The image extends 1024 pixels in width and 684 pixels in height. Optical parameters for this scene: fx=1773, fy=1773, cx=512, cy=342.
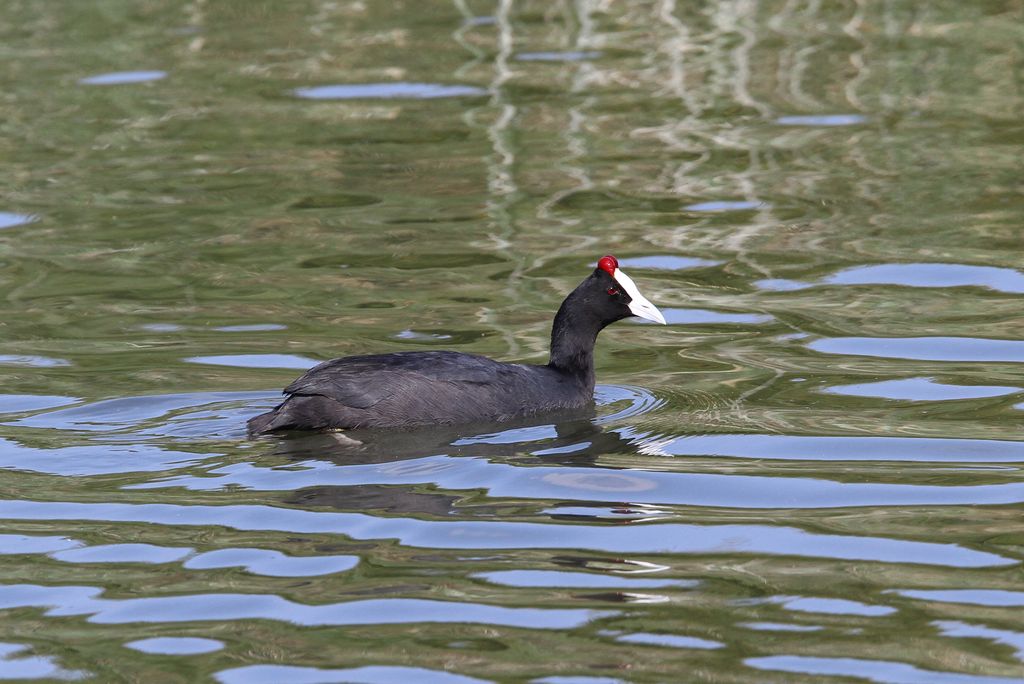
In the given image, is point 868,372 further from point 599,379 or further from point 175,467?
point 175,467

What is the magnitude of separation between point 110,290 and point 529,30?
8683mm

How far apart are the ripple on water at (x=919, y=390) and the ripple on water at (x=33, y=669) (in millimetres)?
4576

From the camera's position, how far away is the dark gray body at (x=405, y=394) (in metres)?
8.11

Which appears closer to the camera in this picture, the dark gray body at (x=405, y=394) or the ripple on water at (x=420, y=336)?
the dark gray body at (x=405, y=394)

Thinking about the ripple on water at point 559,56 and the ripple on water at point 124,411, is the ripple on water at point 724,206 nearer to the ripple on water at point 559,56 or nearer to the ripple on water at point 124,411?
the ripple on water at point 559,56

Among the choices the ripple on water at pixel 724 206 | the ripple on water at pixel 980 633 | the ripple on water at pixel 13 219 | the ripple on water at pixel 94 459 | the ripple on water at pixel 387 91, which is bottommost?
the ripple on water at pixel 980 633

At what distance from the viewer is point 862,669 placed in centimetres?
542

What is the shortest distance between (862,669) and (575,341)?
4000mm

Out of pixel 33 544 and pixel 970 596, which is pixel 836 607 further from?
pixel 33 544

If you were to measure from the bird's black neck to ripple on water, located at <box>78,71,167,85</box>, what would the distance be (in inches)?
347

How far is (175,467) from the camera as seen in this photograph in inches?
295

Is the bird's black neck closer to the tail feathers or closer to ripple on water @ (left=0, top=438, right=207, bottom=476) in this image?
the tail feathers

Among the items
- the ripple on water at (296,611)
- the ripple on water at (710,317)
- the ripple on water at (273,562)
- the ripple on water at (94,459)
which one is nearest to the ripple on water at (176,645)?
the ripple on water at (296,611)

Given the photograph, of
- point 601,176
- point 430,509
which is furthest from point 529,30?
point 430,509
